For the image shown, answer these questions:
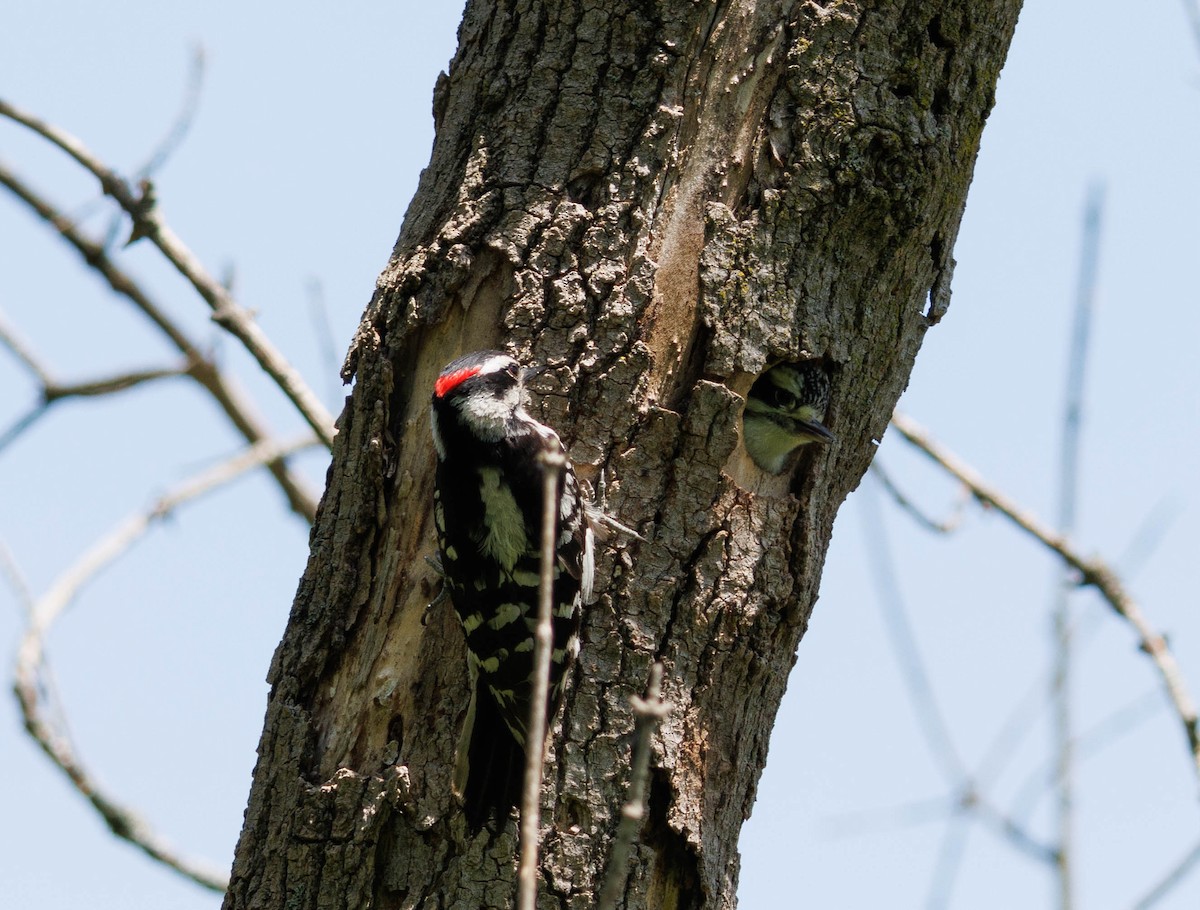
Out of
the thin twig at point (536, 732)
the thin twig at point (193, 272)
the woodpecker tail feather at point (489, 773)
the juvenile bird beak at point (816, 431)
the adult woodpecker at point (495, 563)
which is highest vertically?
the thin twig at point (193, 272)

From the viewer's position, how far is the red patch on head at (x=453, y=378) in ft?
10.9

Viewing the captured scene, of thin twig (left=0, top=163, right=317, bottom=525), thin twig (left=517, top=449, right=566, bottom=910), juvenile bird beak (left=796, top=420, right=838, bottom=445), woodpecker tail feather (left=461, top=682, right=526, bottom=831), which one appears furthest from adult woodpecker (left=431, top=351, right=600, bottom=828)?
thin twig (left=0, top=163, right=317, bottom=525)

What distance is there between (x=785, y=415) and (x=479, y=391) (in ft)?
2.93

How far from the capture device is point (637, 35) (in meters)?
3.42

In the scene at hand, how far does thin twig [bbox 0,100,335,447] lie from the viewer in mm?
4492

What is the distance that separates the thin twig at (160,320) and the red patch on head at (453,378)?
245 cm

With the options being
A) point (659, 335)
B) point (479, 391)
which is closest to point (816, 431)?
point (659, 335)

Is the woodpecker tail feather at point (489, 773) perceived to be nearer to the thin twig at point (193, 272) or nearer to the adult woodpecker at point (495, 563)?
the adult woodpecker at point (495, 563)

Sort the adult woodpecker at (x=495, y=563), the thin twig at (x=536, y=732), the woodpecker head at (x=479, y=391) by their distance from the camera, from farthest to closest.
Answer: the woodpecker head at (x=479, y=391) < the adult woodpecker at (x=495, y=563) < the thin twig at (x=536, y=732)

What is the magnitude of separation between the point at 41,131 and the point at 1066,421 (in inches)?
167

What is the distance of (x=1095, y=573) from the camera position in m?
4.52

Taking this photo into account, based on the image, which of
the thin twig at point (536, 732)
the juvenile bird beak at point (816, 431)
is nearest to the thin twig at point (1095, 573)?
the juvenile bird beak at point (816, 431)

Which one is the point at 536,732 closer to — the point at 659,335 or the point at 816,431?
the point at 659,335

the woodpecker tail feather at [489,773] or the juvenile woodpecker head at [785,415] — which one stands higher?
the juvenile woodpecker head at [785,415]
